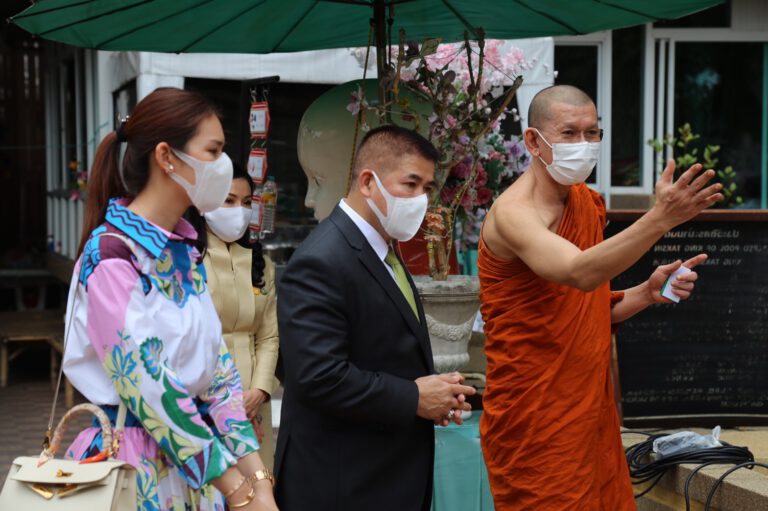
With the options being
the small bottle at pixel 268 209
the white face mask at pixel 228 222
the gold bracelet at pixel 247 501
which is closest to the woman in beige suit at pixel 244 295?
the white face mask at pixel 228 222

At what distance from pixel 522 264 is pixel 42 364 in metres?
8.77

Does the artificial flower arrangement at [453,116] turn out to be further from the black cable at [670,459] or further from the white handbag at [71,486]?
the white handbag at [71,486]

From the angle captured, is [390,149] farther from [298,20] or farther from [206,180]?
[298,20]

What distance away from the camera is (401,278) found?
3244 mm

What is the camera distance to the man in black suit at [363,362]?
9.53 ft

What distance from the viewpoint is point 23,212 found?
15102 millimetres

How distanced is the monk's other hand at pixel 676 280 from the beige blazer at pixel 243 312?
5.54 feet

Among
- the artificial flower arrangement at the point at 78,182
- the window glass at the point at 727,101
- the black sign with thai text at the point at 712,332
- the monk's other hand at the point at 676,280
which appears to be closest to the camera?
the monk's other hand at the point at 676,280

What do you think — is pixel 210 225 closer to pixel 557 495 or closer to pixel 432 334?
pixel 432 334

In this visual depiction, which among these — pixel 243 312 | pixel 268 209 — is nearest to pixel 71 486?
pixel 243 312

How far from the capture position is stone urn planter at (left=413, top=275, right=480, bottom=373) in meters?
4.66

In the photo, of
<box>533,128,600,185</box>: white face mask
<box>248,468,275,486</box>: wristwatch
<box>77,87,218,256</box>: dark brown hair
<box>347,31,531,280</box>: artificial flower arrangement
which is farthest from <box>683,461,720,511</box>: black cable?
<box>77,87,218,256</box>: dark brown hair

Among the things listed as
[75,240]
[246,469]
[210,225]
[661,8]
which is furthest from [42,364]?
[246,469]

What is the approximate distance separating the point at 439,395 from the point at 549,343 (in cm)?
77
